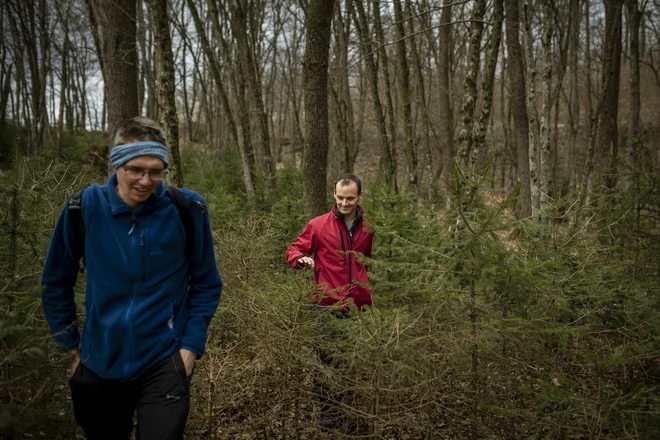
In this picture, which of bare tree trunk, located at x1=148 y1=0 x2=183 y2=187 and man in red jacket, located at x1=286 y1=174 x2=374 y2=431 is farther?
bare tree trunk, located at x1=148 y1=0 x2=183 y2=187

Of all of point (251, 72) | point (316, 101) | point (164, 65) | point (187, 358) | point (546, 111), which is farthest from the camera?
point (251, 72)

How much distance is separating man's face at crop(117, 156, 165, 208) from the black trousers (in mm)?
752

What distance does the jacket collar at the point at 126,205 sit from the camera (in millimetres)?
2068

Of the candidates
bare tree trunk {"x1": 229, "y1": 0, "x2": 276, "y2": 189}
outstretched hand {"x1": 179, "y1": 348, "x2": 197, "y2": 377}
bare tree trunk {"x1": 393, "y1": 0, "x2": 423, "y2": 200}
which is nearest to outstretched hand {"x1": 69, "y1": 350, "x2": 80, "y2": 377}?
outstretched hand {"x1": 179, "y1": 348, "x2": 197, "y2": 377}

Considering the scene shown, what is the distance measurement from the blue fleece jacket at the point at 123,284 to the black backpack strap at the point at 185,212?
21mm

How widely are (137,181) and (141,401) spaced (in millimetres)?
993

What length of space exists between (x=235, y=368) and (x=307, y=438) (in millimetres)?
1097

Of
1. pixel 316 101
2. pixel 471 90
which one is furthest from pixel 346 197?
pixel 471 90

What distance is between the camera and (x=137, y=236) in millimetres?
2064

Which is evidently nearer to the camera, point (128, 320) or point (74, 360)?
point (128, 320)

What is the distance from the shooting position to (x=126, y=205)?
82.2 inches

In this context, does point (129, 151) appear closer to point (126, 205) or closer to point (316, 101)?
point (126, 205)

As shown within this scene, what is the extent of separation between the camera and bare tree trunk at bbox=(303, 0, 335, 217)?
6027 mm

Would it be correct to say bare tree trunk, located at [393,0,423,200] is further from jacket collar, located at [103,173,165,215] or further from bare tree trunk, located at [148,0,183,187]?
jacket collar, located at [103,173,165,215]
